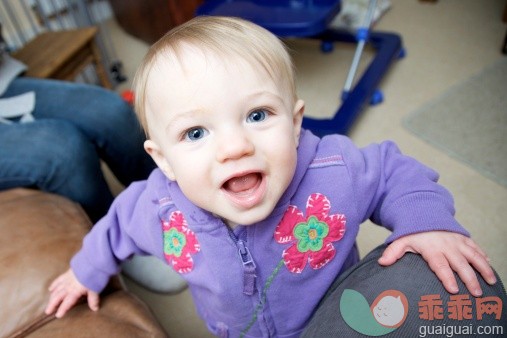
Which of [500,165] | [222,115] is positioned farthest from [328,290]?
[500,165]

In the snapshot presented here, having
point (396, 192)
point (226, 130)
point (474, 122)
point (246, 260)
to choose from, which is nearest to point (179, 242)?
point (246, 260)

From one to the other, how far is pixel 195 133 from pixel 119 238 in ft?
1.08

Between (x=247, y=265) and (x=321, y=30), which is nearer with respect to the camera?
(x=247, y=265)

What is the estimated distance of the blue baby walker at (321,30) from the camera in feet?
4.58

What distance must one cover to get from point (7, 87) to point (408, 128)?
1.32 meters

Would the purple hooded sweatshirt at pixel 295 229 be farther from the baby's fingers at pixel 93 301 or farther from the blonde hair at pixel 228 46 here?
the blonde hair at pixel 228 46

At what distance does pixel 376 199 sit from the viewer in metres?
0.64

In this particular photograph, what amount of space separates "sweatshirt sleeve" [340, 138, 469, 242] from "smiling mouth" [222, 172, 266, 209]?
0.55 feet

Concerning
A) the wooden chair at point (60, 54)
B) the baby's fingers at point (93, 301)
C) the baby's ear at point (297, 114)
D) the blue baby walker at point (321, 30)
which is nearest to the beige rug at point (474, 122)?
the blue baby walker at point (321, 30)

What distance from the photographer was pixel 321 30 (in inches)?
58.2

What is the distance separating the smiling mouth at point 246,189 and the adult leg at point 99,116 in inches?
26.3

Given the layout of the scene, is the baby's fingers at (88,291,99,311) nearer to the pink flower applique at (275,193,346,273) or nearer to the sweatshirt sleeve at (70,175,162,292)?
the sweatshirt sleeve at (70,175,162,292)

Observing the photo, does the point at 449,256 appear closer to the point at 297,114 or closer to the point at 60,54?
the point at 297,114

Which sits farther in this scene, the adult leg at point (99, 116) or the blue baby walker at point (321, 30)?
the blue baby walker at point (321, 30)
